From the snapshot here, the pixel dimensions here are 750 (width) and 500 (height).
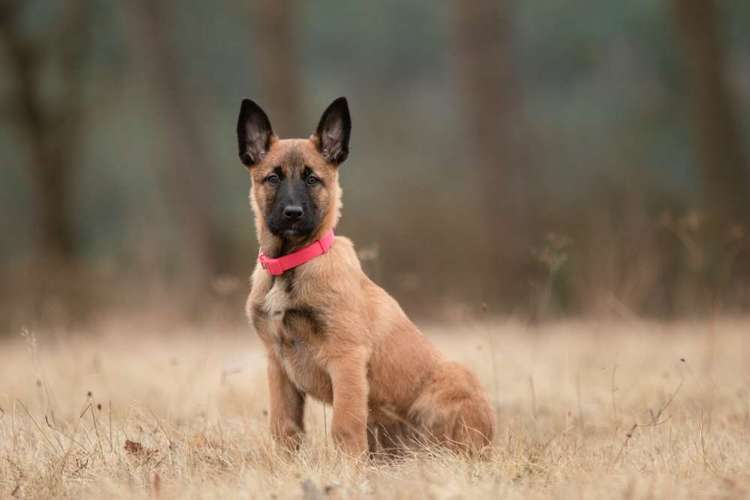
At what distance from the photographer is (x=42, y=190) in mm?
18656

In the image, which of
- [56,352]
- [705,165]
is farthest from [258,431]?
[705,165]

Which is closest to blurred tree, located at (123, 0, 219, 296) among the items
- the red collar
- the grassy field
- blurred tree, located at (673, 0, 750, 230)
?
the grassy field

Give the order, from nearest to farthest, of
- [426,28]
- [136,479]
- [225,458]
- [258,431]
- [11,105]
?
[136,479]
[225,458]
[258,431]
[11,105]
[426,28]

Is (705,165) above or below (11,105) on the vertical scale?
below

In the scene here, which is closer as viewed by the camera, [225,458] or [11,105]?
[225,458]

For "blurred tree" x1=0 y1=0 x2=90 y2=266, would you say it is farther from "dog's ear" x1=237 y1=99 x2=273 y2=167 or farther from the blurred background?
"dog's ear" x1=237 y1=99 x2=273 y2=167

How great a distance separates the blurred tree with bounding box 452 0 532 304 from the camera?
11891 mm

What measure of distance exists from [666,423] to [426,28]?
18.5m

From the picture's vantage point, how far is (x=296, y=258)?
16.4ft

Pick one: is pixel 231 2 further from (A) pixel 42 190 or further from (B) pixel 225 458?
(B) pixel 225 458

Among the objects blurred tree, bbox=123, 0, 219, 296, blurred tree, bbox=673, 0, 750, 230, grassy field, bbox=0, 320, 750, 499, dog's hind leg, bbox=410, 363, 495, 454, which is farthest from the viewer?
blurred tree, bbox=123, 0, 219, 296

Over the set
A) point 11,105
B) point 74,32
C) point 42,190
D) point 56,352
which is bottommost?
point 56,352

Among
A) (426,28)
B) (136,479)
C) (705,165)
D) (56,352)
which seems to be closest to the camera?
(136,479)

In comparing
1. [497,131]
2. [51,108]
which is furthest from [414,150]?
[497,131]
